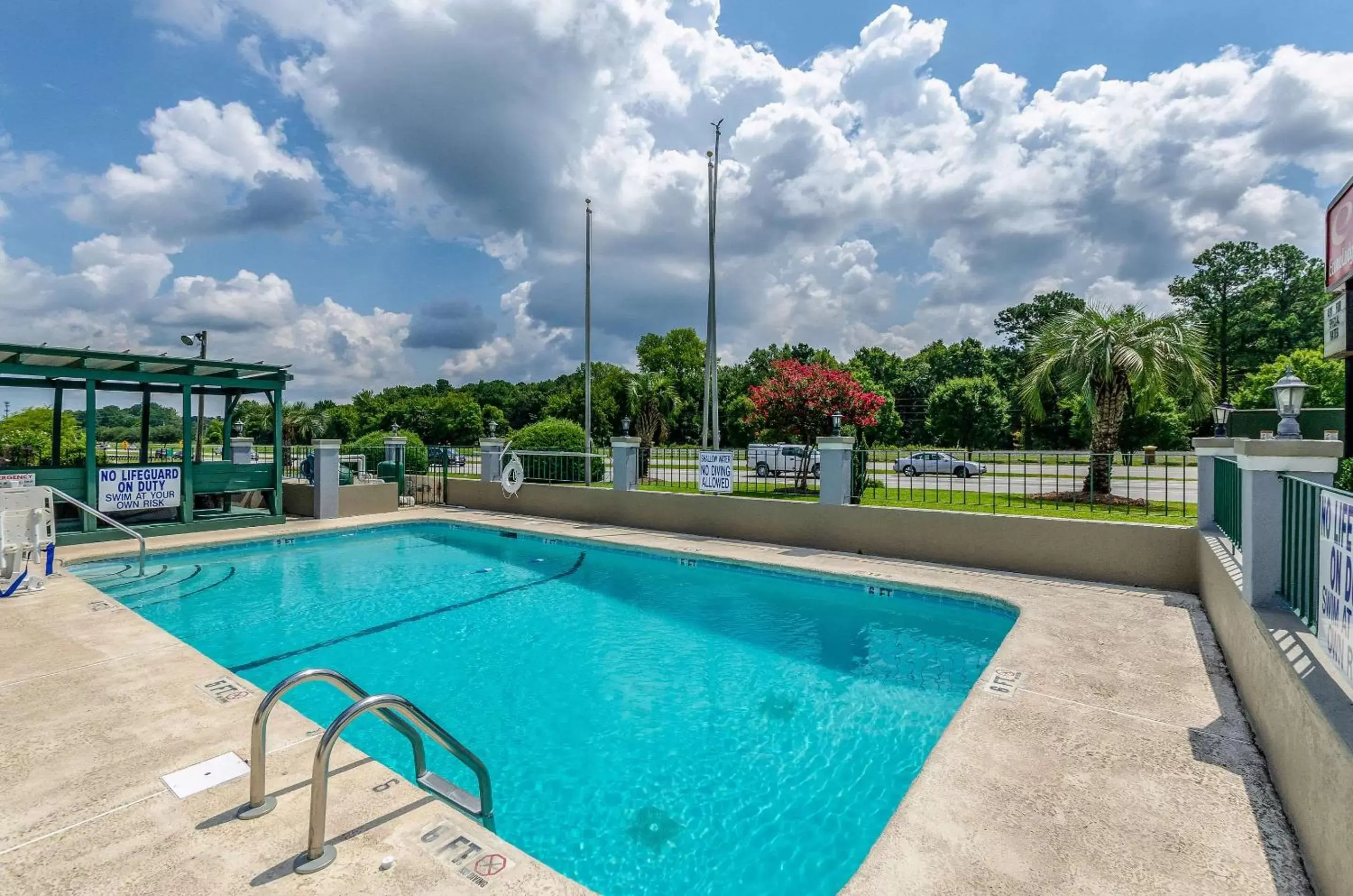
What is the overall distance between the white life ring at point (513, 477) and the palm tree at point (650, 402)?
41.7 ft

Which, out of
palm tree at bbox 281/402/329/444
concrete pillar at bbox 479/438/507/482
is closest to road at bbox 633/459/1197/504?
concrete pillar at bbox 479/438/507/482

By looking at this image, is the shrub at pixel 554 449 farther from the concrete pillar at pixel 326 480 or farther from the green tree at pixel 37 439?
the green tree at pixel 37 439

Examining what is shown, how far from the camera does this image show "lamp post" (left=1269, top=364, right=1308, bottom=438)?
14.8 ft

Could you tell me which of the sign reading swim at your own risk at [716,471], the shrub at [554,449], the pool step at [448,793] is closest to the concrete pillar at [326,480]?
the shrub at [554,449]

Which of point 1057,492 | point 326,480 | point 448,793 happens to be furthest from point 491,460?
point 448,793

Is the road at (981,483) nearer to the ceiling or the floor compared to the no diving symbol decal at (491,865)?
nearer to the ceiling

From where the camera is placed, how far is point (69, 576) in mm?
8070

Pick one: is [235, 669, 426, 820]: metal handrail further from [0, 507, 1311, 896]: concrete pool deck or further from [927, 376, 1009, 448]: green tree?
[927, 376, 1009, 448]: green tree

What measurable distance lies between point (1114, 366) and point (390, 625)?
12393mm

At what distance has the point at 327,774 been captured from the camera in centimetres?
280

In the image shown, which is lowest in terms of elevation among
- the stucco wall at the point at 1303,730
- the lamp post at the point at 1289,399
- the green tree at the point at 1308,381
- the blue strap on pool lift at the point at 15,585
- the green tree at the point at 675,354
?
the blue strap on pool lift at the point at 15,585

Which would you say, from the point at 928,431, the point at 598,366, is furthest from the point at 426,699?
the point at 598,366

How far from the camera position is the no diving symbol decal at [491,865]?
2549 millimetres

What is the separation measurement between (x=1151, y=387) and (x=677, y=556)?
892 centimetres
